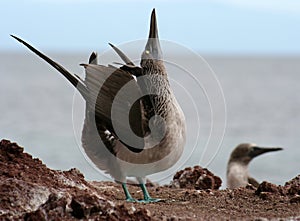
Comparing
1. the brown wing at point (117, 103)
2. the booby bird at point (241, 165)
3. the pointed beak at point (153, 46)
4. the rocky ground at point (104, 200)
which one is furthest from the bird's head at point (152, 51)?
the booby bird at point (241, 165)

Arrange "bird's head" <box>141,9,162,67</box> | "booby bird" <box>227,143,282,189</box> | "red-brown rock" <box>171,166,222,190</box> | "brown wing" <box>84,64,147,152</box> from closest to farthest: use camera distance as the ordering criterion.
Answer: "brown wing" <box>84,64,147,152</box> < "bird's head" <box>141,9,162,67</box> < "red-brown rock" <box>171,166,222,190</box> < "booby bird" <box>227,143,282,189</box>

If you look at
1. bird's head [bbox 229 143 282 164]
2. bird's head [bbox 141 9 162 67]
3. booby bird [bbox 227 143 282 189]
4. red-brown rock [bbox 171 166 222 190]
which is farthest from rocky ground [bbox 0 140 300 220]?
bird's head [bbox 229 143 282 164]

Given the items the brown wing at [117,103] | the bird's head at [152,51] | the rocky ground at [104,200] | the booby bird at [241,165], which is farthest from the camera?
the booby bird at [241,165]

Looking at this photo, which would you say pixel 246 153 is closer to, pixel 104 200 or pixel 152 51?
pixel 152 51

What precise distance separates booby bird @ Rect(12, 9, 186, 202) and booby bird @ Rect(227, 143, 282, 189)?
6.28 meters

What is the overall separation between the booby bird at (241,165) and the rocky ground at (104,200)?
207 inches

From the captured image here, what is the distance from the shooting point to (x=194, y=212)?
5.00 m

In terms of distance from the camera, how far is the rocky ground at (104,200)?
14.0 feet

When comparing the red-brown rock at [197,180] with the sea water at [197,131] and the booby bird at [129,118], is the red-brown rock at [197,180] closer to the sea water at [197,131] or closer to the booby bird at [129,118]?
the sea water at [197,131]

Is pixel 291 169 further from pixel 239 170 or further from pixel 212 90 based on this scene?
pixel 212 90

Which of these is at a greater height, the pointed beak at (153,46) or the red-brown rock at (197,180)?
the pointed beak at (153,46)

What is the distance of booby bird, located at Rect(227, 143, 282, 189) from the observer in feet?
38.3

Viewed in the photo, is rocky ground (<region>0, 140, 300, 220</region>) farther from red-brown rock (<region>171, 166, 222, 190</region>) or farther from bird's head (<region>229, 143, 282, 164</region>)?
bird's head (<region>229, 143, 282, 164</region>)

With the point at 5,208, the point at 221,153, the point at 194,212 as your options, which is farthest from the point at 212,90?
the point at 221,153
